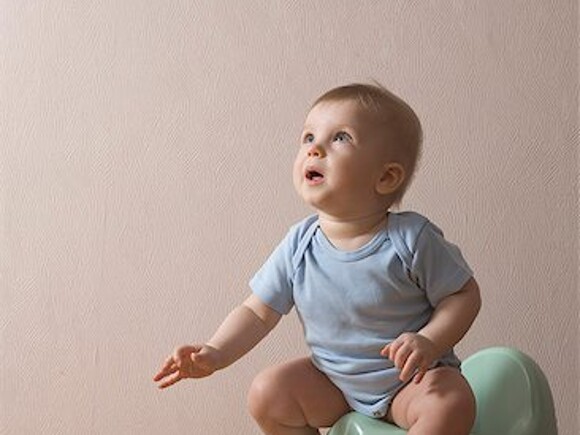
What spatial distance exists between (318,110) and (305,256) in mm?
134

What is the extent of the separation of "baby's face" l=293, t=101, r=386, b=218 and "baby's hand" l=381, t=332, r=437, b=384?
0.14m

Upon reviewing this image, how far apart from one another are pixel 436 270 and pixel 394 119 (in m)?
0.14

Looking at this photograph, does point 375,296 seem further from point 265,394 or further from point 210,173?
point 210,173

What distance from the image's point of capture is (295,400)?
998 mm

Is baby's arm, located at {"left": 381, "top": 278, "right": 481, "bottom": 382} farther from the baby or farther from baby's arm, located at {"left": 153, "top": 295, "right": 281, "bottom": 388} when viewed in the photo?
baby's arm, located at {"left": 153, "top": 295, "right": 281, "bottom": 388}

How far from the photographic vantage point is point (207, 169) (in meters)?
1.40

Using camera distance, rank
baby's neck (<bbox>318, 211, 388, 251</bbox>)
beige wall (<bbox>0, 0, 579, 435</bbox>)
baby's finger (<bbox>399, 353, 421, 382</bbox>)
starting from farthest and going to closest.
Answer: beige wall (<bbox>0, 0, 579, 435</bbox>), baby's neck (<bbox>318, 211, 388, 251</bbox>), baby's finger (<bbox>399, 353, 421, 382</bbox>)

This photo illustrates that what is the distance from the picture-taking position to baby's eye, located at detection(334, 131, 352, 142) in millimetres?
982

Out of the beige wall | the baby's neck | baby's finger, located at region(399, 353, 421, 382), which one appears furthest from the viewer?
the beige wall

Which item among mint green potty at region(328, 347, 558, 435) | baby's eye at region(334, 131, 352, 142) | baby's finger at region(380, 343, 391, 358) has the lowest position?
mint green potty at region(328, 347, 558, 435)

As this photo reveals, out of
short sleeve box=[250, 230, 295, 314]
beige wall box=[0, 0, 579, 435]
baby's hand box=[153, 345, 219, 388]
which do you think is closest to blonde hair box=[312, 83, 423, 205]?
short sleeve box=[250, 230, 295, 314]

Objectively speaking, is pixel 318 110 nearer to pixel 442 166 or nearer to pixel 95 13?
pixel 442 166

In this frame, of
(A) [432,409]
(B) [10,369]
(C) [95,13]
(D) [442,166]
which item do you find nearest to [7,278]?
(B) [10,369]

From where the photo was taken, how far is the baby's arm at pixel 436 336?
0.90m
